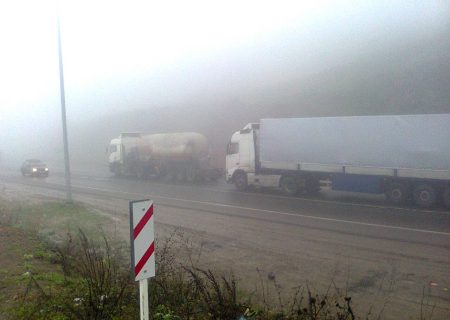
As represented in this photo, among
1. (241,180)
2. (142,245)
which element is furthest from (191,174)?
(142,245)

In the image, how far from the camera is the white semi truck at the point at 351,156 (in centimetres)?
1659

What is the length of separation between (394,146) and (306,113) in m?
29.5

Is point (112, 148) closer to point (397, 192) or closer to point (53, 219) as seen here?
point (53, 219)

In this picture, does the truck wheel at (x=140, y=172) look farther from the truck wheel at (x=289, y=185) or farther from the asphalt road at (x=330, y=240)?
the truck wheel at (x=289, y=185)

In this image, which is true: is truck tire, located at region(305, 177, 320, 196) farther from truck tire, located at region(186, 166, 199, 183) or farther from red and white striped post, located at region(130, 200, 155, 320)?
red and white striped post, located at region(130, 200, 155, 320)

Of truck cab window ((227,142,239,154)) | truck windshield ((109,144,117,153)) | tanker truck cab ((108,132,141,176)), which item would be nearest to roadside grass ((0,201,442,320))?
truck cab window ((227,142,239,154))

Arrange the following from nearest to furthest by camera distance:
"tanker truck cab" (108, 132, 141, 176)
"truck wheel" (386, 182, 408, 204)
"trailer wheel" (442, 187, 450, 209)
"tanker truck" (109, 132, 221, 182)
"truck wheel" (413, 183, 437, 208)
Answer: "trailer wheel" (442, 187, 450, 209) → "truck wheel" (413, 183, 437, 208) → "truck wheel" (386, 182, 408, 204) → "tanker truck" (109, 132, 221, 182) → "tanker truck cab" (108, 132, 141, 176)

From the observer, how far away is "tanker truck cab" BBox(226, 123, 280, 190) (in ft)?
73.0

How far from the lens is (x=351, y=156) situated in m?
18.8

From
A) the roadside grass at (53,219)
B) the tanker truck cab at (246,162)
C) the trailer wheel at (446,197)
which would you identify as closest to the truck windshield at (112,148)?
the tanker truck cab at (246,162)

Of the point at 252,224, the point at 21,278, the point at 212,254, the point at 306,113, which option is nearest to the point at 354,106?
the point at 306,113

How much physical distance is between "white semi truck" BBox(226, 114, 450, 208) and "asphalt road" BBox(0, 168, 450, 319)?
840mm

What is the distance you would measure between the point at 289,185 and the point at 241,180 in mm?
2975

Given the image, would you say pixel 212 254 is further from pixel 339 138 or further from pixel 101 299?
pixel 339 138
